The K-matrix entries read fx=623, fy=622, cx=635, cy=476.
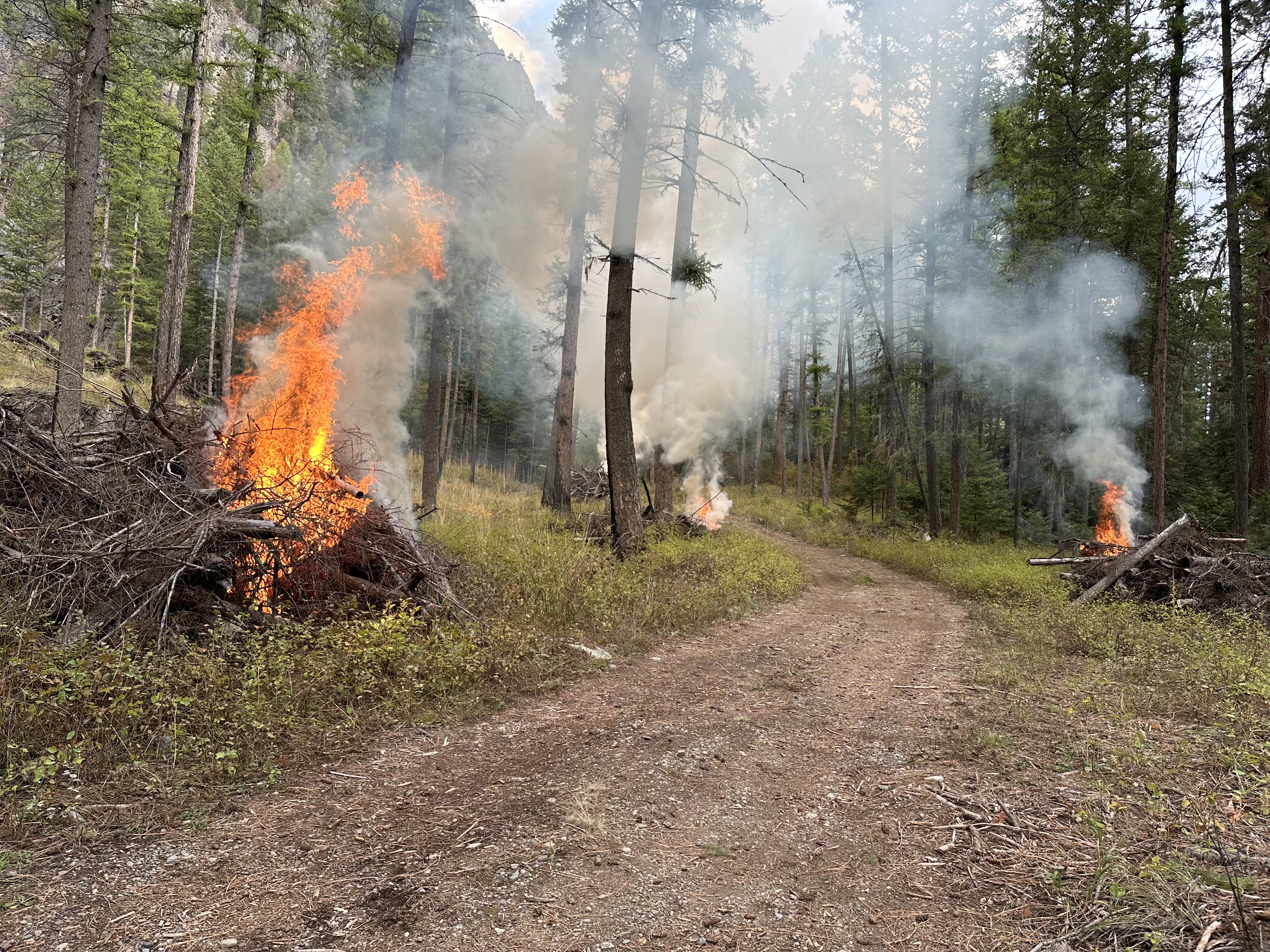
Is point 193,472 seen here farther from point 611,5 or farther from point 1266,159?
point 1266,159

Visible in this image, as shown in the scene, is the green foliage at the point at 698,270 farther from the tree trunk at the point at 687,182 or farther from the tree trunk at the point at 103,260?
the tree trunk at the point at 103,260

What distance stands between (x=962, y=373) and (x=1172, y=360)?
19.8 ft

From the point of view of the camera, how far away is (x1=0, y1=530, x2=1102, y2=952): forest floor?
2.40 m

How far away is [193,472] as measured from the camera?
643cm

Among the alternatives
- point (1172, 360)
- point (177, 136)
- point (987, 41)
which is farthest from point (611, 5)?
point (177, 136)

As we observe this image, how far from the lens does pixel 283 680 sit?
4461mm

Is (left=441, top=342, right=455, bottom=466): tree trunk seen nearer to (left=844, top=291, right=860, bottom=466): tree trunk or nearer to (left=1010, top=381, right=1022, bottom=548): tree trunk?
(left=1010, top=381, right=1022, bottom=548): tree trunk

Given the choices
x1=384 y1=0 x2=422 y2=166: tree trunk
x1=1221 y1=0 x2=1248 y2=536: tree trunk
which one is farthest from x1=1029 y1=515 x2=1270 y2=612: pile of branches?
x1=384 y1=0 x2=422 y2=166: tree trunk

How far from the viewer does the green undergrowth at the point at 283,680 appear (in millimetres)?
3418

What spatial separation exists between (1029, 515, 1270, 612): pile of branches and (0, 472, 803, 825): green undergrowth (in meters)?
6.35

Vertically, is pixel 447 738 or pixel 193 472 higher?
pixel 193 472

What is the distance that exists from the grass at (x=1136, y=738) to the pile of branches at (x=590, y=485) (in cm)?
1535

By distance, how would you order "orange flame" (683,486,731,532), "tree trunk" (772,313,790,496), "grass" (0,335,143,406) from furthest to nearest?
"tree trunk" (772,313,790,496) < "orange flame" (683,486,731,532) < "grass" (0,335,143,406)

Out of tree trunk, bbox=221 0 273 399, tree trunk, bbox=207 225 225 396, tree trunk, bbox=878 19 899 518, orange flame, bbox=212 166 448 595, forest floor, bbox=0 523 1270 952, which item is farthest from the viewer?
tree trunk, bbox=207 225 225 396
